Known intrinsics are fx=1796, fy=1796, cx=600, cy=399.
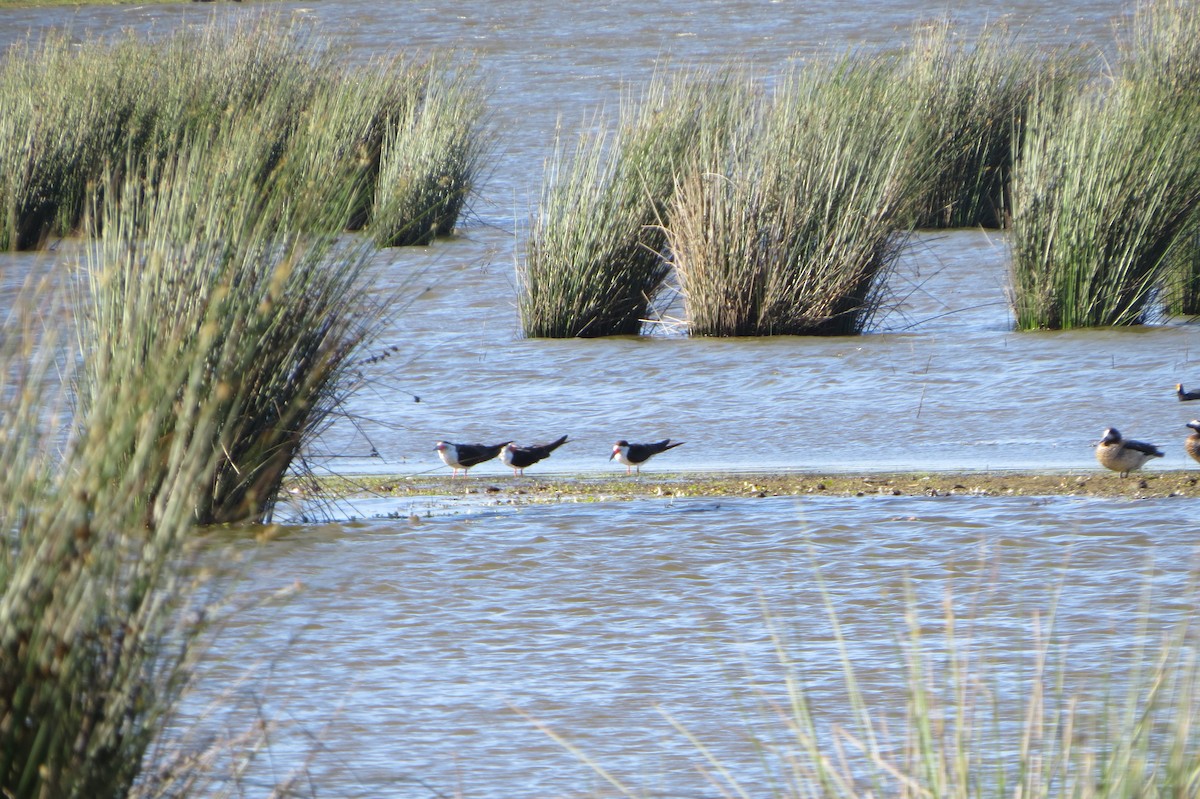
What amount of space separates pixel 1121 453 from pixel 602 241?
4572mm

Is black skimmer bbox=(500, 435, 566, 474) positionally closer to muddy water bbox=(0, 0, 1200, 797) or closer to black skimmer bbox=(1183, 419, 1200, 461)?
muddy water bbox=(0, 0, 1200, 797)

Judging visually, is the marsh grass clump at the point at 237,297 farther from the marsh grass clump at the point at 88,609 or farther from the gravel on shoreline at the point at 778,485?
the marsh grass clump at the point at 88,609

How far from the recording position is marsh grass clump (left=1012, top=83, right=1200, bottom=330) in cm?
1021

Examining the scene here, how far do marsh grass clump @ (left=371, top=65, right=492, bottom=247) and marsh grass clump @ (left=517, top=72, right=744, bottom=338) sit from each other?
2.82 meters

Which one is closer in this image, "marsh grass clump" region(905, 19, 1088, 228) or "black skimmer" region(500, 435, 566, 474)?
"black skimmer" region(500, 435, 566, 474)

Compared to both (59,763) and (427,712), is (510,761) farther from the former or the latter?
(59,763)

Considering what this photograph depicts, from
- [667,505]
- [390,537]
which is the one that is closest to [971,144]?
[667,505]

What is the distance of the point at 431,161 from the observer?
14.7 m

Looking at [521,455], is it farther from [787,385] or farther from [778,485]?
[787,385]

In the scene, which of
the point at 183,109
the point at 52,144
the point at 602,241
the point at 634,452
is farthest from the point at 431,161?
the point at 634,452

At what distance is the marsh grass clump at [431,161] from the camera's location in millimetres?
14359

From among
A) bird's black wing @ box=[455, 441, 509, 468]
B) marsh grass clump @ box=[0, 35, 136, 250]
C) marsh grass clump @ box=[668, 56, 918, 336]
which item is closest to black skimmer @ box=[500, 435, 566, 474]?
bird's black wing @ box=[455, 441, 509, 468]

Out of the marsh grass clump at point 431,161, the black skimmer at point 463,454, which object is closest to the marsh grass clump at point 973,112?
the marsh grass clump at point 431,161

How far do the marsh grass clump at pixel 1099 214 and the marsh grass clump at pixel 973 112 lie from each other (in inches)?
148
